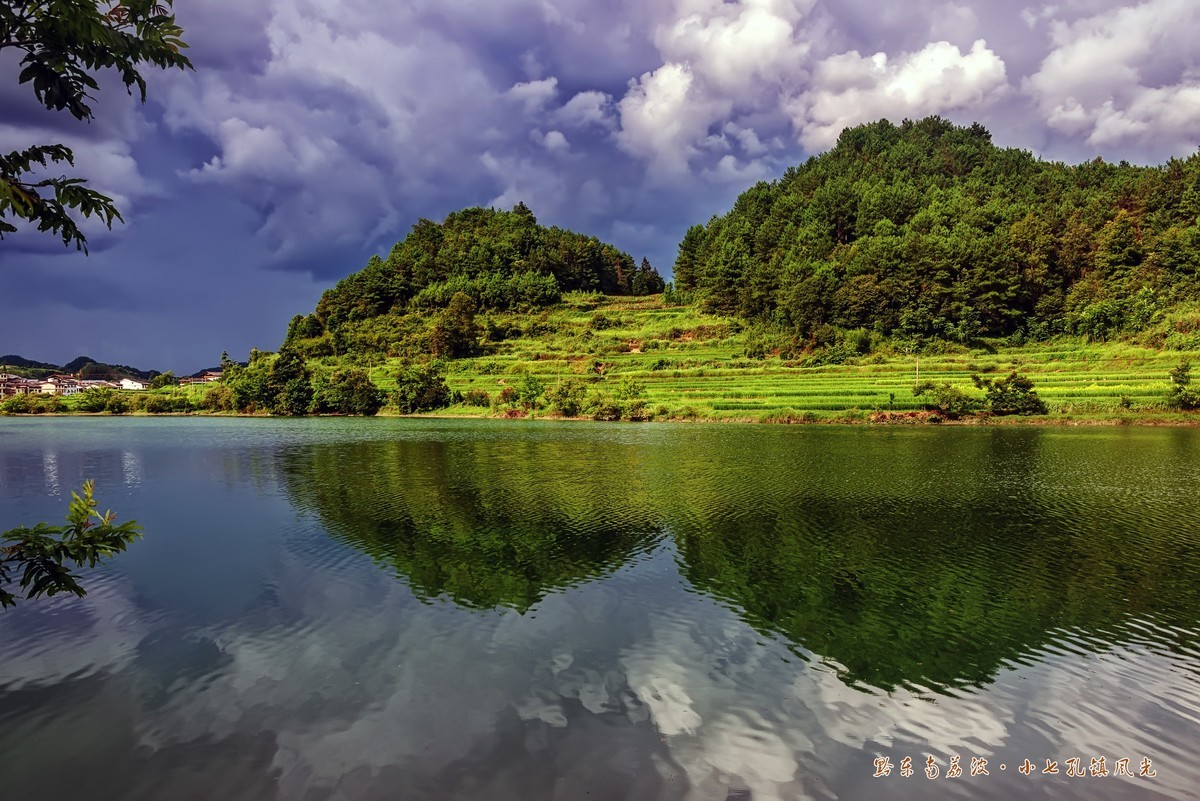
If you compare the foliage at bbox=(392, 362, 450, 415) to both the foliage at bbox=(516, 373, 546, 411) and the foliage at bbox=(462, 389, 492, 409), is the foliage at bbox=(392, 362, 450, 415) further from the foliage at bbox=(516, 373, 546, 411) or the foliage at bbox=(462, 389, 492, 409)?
the foliage at bbox=(516, 373, 546, 411)

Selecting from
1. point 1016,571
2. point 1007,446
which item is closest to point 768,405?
→ point 1007,446

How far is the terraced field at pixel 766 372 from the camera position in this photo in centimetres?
6850

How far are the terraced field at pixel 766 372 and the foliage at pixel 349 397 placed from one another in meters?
7.65

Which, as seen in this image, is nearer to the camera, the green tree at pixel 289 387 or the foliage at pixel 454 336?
the green tree at pixel 289 387

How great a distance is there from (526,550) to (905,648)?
1070cm

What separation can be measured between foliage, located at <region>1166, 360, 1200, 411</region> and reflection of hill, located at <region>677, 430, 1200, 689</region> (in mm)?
41794

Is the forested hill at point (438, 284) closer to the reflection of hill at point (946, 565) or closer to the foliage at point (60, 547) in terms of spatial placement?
the reflection of hill at point (946, 565)

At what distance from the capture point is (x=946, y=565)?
16.4m

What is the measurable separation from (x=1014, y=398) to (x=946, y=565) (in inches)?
2435

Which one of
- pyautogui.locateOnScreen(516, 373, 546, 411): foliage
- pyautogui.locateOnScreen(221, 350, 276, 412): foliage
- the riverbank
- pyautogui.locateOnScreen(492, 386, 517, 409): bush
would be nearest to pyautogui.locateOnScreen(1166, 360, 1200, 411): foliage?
the riverbank

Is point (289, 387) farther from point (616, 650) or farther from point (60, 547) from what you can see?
point (60, 547)

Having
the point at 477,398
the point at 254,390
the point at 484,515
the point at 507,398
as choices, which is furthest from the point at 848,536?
the point at 254,390

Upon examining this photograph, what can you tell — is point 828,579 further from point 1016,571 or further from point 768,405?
point 768,405

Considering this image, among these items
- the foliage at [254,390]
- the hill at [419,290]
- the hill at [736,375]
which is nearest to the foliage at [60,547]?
the hill at [736,375]
